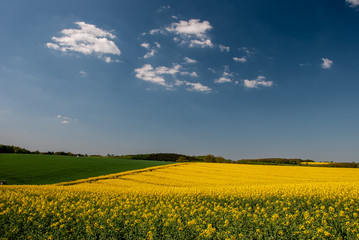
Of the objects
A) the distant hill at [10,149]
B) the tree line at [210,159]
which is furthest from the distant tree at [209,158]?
the distant hill at [10,149]

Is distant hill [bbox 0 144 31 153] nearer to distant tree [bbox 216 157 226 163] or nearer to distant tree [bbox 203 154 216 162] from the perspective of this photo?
distant tree [bbox 203 154 216 162]

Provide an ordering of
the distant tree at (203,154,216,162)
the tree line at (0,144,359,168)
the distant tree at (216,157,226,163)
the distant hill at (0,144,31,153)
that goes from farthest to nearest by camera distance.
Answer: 1. the distant hill at (0,144,31,153)
2. the distant tree at (203,154,216,162)
3. the distant tree at (216,157,226,163)
4. the tree line at (0,144,359,168)

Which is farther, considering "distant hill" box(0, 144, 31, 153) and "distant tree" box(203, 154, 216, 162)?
"distant hill" box(0, 144, 31, 153)

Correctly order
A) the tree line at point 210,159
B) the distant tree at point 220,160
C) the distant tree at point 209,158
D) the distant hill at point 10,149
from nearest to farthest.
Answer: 1. the tree line at point 210,159
2. the distant tree at point 220,160
3. the distant tree at point 209,158
4. the distant hill at point 10,149

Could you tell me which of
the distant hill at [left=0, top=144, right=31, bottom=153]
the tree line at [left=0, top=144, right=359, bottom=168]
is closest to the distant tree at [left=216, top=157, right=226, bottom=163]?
the tree line at [left=0, top=144, right=359, bottom=168]

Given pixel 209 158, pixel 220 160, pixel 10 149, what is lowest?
pixel 220 160

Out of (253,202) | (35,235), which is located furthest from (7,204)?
(253,202)

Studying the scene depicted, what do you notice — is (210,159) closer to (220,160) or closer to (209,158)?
(209,158)

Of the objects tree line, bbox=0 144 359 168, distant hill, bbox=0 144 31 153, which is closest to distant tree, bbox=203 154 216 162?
tree line, bbox=0 144 359 168

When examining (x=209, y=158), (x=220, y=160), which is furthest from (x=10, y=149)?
(x=220, y=160)

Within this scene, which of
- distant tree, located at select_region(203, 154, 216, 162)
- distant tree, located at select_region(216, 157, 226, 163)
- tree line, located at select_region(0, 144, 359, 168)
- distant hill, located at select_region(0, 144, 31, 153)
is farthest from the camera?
distant hill, located at select_region(0, 144, 31, 153)

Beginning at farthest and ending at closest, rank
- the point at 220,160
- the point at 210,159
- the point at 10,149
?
the point at 10,149, the point at 210,159, the point at 220,160

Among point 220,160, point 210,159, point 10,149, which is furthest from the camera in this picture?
point 10,149

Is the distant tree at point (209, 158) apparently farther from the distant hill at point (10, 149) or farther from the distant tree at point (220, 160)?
the distant hill at point (10, 149)
